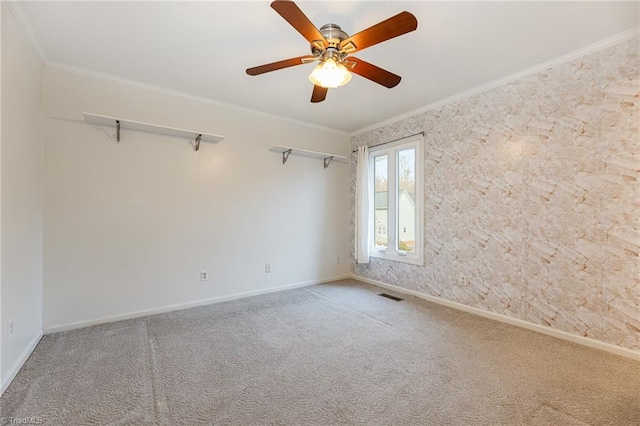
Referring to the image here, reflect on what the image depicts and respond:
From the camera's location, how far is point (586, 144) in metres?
2.51

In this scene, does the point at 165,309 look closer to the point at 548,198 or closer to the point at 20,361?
the point at 20,361

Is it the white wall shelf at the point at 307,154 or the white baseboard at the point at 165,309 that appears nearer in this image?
the white baseboard at the point at 165,309

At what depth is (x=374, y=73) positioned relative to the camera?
2.19 meters

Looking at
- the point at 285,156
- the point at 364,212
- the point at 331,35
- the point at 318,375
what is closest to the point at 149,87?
the point at 285,156

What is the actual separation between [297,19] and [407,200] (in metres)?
3.04

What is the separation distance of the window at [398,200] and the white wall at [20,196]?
4052 millimetres

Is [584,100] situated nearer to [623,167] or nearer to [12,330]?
[623,167]

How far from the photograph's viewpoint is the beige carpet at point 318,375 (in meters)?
1.63

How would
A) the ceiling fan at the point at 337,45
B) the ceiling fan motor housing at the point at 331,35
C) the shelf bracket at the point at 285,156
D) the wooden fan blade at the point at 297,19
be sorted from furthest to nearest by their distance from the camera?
1. the shelf bracket at the point at 285,156
2. the ceiling fan motor housing at the point at 331,35
3. the ceiling fan at the point at 337,45
4. the wooden fan blade at the point at 297,19

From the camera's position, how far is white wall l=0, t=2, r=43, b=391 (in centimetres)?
191

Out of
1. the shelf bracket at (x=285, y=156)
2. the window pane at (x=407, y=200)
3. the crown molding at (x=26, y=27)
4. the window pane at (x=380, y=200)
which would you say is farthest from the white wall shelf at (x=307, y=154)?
the crown molding at (x=26, y=27)

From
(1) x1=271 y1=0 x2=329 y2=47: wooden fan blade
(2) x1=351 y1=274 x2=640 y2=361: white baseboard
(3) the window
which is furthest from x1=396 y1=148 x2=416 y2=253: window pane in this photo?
(1) x1=271 y1=0 x2=329 y2=47: wooden fan blade

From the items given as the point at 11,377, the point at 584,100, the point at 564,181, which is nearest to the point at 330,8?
the point at 584,100

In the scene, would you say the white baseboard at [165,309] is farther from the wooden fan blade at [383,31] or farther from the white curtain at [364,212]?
the wooden fan blade at [383,31]
